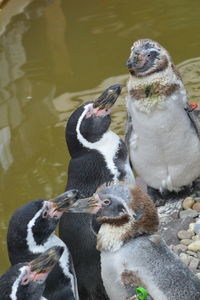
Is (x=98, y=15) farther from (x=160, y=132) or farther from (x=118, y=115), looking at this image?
(x=160, y=132)

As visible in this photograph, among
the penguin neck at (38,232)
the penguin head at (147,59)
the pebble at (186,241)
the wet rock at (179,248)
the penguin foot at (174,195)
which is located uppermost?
the penguin head at (147,59)

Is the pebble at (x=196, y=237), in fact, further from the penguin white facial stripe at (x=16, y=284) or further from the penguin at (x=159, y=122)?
the penguin white facial stripe at (x=16, y=284)

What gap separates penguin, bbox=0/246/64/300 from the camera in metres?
3.80

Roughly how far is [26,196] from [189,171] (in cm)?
173

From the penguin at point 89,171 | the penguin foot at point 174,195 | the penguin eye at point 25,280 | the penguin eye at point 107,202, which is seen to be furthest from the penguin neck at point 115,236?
the penguin foot at point 174,195

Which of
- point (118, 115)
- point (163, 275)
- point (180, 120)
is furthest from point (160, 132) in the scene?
point (118, 115)

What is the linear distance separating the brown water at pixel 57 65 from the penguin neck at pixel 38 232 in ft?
4.58

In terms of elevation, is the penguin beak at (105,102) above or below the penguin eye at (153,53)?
below

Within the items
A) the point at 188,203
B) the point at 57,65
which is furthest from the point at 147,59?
the point at 57,65

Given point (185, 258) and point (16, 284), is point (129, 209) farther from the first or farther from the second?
point (185, 258)

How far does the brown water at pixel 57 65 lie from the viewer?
7141 millimetres

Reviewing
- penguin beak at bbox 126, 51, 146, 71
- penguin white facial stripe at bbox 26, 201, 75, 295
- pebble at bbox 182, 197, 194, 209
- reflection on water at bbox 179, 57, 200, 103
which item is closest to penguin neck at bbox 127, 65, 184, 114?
penguin beak at bbox 126, 51, 146, 71

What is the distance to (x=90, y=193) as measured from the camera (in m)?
4.91

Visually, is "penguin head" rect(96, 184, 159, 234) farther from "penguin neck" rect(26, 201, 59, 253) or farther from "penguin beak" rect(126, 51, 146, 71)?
"penguin beak" rect(126, 51, 146, 71)
